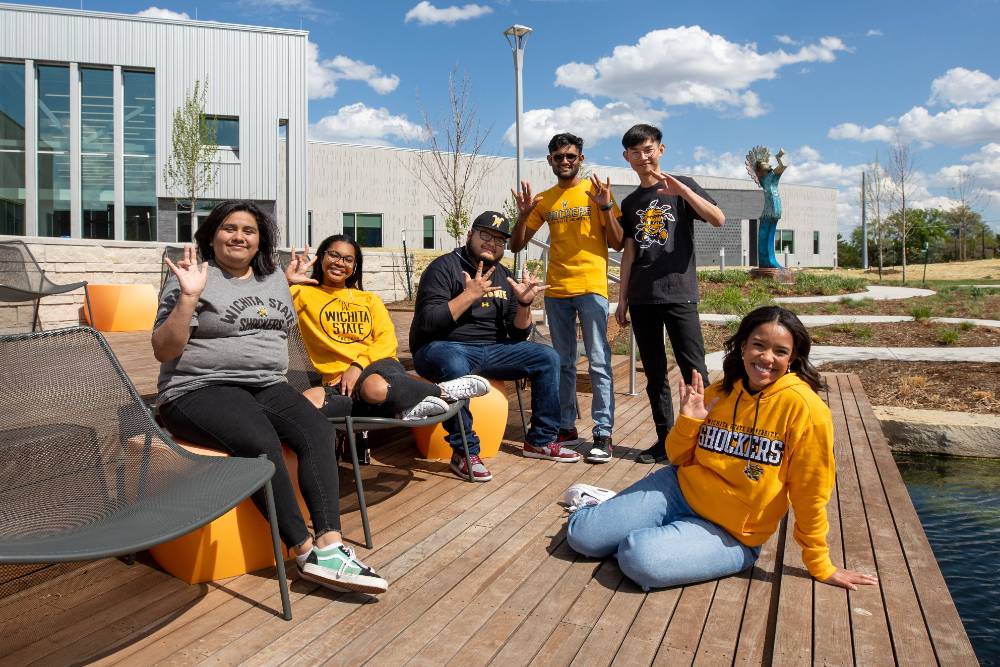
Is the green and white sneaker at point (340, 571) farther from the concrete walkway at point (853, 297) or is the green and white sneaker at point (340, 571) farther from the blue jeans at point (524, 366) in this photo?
the concrete walkway at point (853, 297)

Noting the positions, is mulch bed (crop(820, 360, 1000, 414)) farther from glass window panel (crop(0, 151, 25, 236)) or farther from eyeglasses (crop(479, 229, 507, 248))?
glass window panel (crop(0, 151, 25, 236))

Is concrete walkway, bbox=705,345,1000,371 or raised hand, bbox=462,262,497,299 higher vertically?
raised hand, bbox=462,262,497,299

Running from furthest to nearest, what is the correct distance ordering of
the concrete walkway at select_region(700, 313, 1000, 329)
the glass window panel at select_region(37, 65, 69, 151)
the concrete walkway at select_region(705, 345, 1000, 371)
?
the glass window panel at select_region(37, 65, 69, 151)
the concrete walkway at select_region(700, 313, 1000, 329)
the concrete walkway at select_region(705, 345, 1000, 371)

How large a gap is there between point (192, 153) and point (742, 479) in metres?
17.1

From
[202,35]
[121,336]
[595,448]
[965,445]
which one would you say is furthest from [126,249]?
[202,35]

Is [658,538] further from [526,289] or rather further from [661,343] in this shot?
[526,289]

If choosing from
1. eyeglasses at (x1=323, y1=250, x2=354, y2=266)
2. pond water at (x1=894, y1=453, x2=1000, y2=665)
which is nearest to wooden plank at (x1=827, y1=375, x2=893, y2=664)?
pond water at (x1=894, y1=453, x2=1000, y2=665)

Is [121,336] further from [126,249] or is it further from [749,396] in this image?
[749,396]

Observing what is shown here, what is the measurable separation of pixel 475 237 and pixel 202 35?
18.0 m

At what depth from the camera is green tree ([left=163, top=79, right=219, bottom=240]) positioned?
56.3ft

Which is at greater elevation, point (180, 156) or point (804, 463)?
point (180, 156)

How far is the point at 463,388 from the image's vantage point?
3562 mm

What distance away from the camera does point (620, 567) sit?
2508mm

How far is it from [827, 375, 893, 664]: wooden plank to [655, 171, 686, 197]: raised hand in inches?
63.0
